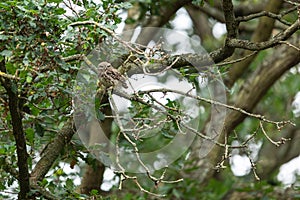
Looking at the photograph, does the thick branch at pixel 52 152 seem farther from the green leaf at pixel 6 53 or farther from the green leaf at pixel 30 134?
the green leaf at pixel 6 53

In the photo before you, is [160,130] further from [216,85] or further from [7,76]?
[7,76]

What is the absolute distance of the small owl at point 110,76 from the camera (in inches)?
67.9

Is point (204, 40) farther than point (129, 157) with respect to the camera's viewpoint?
Yes

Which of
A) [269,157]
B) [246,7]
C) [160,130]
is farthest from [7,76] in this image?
[269,157]

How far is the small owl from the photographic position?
1726 millimetres

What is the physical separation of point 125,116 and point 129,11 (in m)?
1.43

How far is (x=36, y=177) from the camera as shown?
81.7 inches

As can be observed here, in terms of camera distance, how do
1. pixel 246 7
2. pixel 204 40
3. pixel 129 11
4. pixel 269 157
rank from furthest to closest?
pixel 269 157, pixel 204 40, pixel 246 7, pixel 129 11

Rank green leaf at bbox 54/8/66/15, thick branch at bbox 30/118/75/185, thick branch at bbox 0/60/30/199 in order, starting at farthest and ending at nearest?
thick branch at bbox 30/118/75/185
thick branch at bbox 0/60/30/199
green leaf at bbox 54/8/66/15

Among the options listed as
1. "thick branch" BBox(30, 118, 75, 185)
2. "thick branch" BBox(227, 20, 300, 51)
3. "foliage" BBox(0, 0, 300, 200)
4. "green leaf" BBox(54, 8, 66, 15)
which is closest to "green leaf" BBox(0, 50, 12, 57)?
"foliage" BBox(0, 0, 300, 200)

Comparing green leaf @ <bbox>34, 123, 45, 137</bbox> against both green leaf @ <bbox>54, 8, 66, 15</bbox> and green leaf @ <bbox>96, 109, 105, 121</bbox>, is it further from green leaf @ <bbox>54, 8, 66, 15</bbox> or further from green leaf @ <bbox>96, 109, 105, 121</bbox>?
green leaf @ <bbox>54, 8, 66, 15</bbox>

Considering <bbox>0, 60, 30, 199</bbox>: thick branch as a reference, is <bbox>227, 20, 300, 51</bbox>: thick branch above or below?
above

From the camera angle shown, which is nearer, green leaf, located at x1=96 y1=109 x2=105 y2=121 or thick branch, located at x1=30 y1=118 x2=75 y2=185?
green leaf, located at x1=96 y1=109 x2=105 y2=121

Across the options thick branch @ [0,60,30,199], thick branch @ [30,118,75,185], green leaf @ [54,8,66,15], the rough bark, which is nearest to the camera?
green leaf @ [54,8,66,15]
